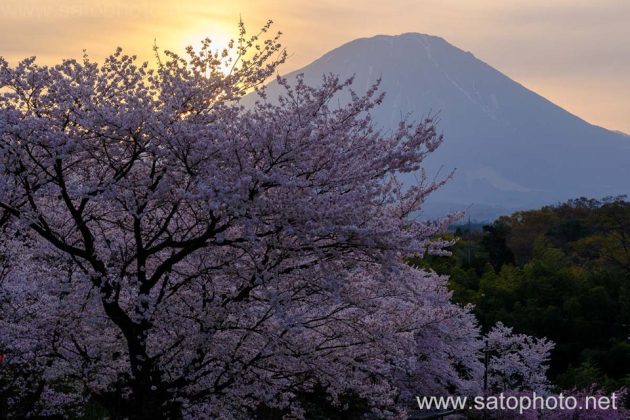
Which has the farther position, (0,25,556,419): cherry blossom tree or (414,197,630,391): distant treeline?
(414,197,630,391): distant treeline

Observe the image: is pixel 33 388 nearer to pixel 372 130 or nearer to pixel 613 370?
pixel 372 130

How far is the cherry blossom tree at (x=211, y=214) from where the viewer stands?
9125 mm

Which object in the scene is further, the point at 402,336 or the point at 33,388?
the point at 33,388

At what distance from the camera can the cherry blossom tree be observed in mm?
9125

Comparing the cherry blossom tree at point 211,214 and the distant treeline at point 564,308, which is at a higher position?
the distant treeline at point 564,308

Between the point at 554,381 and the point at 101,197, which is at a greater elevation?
the point at 554,381

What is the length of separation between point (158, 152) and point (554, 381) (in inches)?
1052

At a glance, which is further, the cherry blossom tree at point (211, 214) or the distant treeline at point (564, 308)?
the distant treeline at point (564, 308)

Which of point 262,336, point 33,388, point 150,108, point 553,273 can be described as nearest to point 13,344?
point 33,388

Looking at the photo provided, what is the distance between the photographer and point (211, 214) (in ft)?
30.3

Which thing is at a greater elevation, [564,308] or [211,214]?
[564,308]

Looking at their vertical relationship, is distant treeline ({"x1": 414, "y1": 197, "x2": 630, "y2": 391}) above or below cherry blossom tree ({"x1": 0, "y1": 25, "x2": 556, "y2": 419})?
above

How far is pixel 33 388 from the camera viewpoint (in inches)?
594

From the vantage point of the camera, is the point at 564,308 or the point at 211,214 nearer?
the point at 211,214
